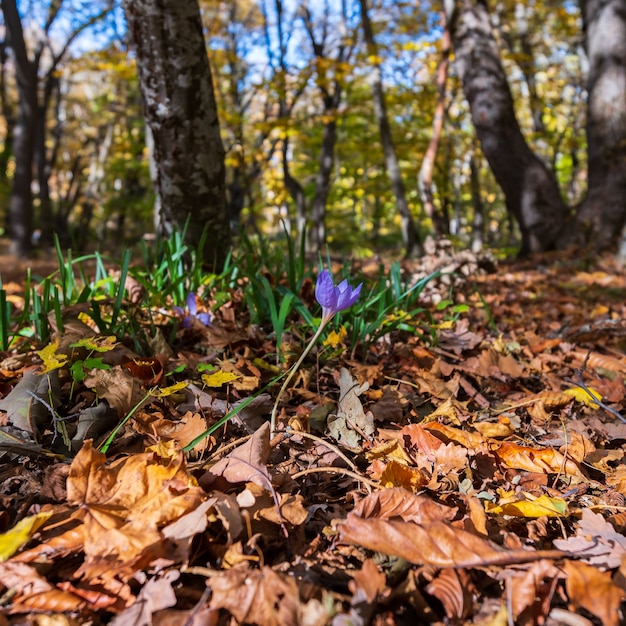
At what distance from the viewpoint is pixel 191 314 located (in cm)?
209

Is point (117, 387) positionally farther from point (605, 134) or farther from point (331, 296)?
point (605, 134)

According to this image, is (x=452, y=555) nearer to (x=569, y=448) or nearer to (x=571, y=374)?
(x=569, y=448)

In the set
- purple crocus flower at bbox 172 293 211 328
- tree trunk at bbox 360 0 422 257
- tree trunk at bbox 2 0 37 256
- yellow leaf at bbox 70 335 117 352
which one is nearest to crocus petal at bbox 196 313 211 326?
purple crocus flower at bbox 172 293 211 328

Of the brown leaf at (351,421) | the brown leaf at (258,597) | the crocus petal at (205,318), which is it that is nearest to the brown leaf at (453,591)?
the brown leaf at (258,597)

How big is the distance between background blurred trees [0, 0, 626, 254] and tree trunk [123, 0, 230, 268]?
0.39 ft

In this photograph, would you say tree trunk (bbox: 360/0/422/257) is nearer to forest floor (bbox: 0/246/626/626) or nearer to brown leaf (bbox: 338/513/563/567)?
forest floor (bbox: 0/246/626/626)

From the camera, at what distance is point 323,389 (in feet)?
5.53

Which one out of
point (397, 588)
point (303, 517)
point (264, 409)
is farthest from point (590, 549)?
point (264, 409)

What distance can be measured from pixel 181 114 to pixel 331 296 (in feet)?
6.72

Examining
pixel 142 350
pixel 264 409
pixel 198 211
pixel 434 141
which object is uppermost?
pixel 434 141

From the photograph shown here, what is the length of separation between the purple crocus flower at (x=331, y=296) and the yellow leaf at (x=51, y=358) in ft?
2.51

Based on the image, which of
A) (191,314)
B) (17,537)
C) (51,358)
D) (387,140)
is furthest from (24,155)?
(17,537)

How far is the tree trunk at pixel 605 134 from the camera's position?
5043 mm

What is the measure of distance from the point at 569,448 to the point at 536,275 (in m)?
3.56
